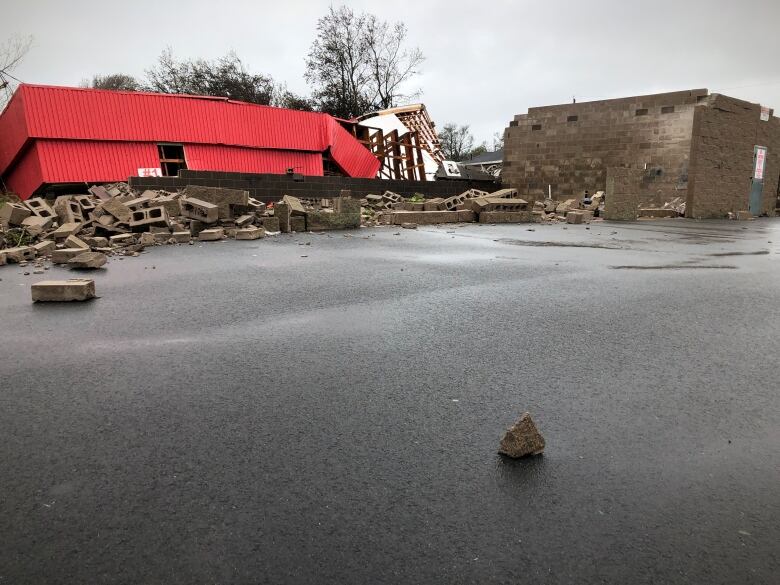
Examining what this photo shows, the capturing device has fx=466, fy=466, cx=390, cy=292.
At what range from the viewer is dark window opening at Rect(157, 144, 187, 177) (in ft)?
56.0

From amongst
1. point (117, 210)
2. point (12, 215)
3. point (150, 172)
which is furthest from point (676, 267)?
point (150, 172)

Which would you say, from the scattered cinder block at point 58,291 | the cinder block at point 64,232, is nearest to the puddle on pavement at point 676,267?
the scattered cinder block at point 58,291

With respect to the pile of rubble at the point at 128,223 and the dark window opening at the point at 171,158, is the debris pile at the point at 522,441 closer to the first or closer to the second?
the pile of rubble at the point at 128,223

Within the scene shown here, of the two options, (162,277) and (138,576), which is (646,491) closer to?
(138,576)

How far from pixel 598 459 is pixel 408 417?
85 centimetres

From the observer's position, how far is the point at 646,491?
1720 mm

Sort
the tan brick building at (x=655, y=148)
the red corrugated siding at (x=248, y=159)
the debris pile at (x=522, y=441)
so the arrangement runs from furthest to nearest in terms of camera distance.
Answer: the tan brick building at (x=655, y=148) → the red corrugated siding at (x=248, y=159) → the debris pile at (x=522, y=441)

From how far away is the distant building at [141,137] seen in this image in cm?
1467

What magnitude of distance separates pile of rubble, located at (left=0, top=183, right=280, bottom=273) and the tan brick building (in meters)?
16.9

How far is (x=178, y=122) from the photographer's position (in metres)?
17.1

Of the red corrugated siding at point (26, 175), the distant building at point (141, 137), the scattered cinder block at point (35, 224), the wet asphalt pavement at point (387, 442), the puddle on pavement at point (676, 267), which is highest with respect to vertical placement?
the distant building at point (141, 137)

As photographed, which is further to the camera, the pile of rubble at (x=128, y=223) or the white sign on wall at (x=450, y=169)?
the white sign on wall at (x=450, y=169)

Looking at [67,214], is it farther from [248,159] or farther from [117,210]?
[248,159]

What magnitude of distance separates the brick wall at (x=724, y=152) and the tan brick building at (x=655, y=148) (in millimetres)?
43
